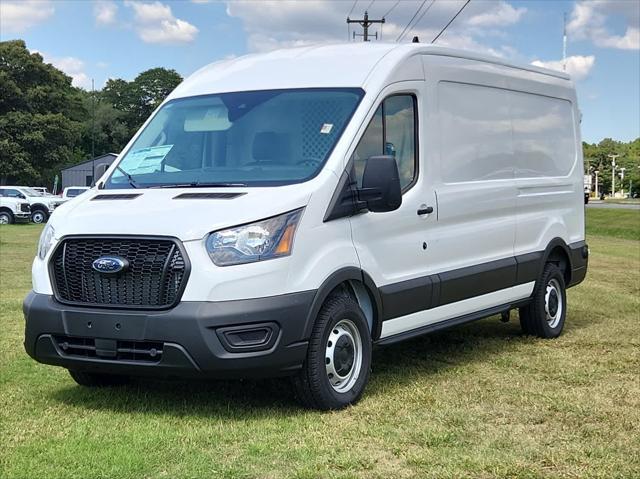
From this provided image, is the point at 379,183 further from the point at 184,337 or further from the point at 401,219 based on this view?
the point at 184,337

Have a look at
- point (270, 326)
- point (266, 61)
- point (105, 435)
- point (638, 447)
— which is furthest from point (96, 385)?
point (638, 447)

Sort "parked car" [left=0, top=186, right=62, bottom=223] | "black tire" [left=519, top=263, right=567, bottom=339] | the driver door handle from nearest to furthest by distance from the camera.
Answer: the driver door handle
"black tire" [left=519, top=263, right=567, bottom=339]
"parked car" [left=0, top=186, right=62, bottom=223]

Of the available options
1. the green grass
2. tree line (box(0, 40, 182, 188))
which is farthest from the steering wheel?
tree line (box(0, 40, 182, 188))

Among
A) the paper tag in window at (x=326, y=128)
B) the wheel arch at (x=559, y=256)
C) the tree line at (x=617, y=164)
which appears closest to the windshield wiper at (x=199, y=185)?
the paper tag in window at (x=326, y=128)

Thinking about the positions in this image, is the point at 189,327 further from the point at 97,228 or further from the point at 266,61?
the point at 266,61

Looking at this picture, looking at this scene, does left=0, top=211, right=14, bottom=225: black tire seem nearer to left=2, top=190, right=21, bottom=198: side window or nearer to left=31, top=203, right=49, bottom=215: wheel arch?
left=31, top=203, right=49, bottom=215: wheel arch

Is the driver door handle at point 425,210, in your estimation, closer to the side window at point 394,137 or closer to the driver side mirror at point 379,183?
the side window at point 394,137

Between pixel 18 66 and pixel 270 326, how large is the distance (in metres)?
62.8

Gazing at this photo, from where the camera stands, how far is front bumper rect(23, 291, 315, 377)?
527 cm

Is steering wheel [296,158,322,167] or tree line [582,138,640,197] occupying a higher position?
tree line [582,138,640,197]

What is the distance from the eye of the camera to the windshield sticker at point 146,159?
6.47m

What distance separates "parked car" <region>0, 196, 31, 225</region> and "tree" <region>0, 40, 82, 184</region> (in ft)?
81.3

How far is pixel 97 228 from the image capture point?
552cm

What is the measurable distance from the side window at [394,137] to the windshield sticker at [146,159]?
145 centimetres
